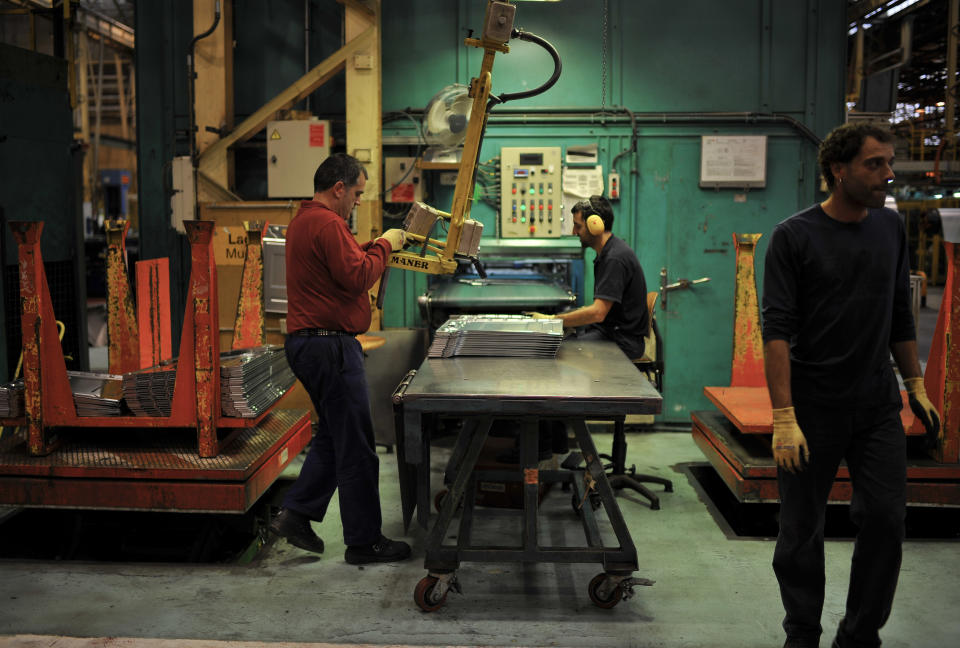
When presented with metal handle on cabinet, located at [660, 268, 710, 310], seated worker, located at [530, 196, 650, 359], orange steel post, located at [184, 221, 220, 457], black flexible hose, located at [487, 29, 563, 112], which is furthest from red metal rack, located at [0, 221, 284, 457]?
metal handle on cabinet, located at [660, 268, 710, 310]

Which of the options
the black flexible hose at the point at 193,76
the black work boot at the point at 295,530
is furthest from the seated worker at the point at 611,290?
the black flexible hose at the point at 193,76

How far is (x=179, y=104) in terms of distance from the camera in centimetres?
591

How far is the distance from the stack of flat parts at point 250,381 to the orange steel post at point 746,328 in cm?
244

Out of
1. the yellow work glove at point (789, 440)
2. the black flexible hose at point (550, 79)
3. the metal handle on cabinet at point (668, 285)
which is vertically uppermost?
the black flexible hose at point (550, 79)

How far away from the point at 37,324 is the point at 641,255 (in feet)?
13.2

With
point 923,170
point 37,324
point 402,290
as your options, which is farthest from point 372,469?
point 923,170

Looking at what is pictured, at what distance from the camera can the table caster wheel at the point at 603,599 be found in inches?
114

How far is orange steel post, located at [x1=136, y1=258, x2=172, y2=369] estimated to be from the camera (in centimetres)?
414

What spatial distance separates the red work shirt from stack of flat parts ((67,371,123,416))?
920 millimetres

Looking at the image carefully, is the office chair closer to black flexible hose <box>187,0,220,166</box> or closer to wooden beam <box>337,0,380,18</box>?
wooden beam <box>337,0,380,18</box>

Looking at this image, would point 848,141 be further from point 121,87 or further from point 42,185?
point 121,87

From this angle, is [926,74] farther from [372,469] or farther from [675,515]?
[372,469]

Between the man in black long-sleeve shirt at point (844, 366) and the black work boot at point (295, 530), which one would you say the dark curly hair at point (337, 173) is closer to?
the black work boot at point (295, 530)

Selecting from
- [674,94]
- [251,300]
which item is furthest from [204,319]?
[674,94]
